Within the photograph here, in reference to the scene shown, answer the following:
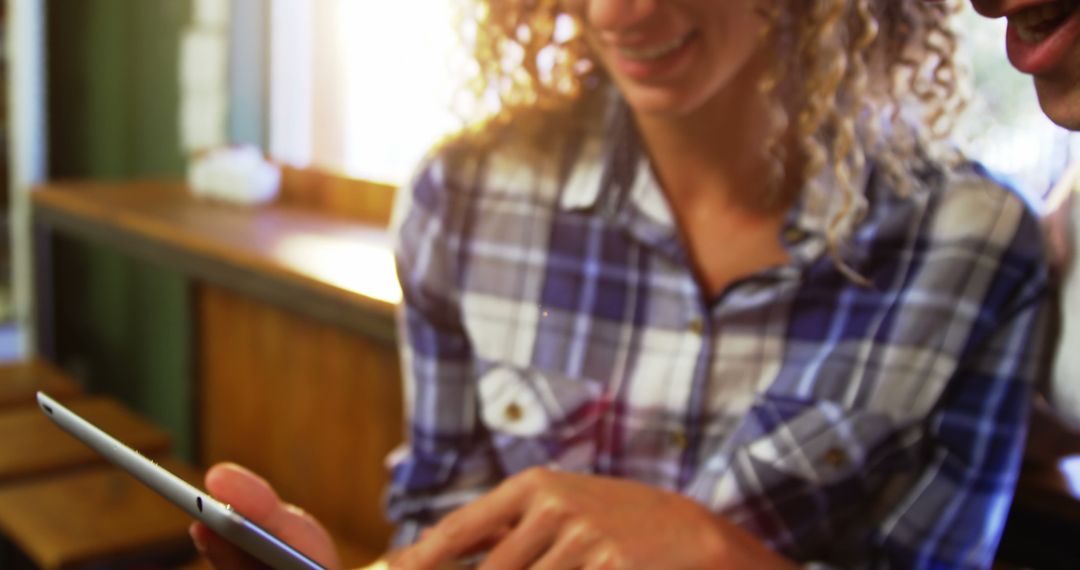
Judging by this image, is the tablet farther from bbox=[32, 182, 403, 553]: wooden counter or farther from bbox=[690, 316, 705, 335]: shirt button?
bbox=[32, 182, 403, 553]: wooden counter

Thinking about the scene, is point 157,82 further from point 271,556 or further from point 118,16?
point 271,556

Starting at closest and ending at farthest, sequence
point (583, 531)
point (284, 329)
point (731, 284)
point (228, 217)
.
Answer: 1. point (583, 531)
2. point (731, 284)
3. point (228, 217)
4. point (284, 329)

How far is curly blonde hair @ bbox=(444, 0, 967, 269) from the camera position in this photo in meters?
0.72

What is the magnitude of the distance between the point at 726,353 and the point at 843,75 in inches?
8.6

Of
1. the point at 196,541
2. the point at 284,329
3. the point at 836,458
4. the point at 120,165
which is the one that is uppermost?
the point at 196,541

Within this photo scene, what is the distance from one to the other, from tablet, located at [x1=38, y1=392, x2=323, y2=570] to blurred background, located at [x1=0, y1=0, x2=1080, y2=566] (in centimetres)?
58

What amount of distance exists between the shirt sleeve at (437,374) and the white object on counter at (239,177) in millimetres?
1187

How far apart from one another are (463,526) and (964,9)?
0.44 m

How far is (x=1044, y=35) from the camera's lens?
0.42m

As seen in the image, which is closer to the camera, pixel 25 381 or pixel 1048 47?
pixel 1048 47

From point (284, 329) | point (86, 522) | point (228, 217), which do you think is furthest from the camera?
point (284, 329)

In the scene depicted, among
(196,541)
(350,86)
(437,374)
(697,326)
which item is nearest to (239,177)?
(350,86)

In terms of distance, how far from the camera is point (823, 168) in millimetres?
789

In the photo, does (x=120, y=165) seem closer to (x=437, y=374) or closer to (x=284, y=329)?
(x=284, y=329)
